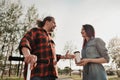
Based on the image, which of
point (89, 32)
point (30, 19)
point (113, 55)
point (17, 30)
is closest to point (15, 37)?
point (17, 30)

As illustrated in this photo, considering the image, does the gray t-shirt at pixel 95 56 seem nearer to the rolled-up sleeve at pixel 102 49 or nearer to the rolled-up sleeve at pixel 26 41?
the rolled-up sleeve at pixel 102 49

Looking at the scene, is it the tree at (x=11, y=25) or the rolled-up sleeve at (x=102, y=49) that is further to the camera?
the tree at (x=11, y=25)

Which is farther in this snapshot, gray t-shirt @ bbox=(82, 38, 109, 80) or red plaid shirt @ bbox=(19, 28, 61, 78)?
gray t-shirt @ bbox=(82, 38, 109, 80)

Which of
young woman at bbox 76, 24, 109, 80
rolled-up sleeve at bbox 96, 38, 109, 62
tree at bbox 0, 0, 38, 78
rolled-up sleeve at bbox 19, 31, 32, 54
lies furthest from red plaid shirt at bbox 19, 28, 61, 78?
tree at bbox 0, 0, 38, 78

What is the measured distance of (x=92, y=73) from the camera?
518 centimetres

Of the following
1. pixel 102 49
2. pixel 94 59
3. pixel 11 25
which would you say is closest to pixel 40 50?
pixel 94 59

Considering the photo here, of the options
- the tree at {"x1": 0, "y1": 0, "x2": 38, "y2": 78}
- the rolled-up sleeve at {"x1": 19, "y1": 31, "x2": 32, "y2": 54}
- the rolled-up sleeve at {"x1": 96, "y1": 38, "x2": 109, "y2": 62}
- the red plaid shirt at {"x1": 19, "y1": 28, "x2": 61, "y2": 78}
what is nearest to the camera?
the rolled-up sleeve at {"x1": 19, "y1": 31, "x2": 32, "y2": 54}

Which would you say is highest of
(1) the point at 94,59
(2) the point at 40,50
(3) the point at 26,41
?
(3) the point at 26,41

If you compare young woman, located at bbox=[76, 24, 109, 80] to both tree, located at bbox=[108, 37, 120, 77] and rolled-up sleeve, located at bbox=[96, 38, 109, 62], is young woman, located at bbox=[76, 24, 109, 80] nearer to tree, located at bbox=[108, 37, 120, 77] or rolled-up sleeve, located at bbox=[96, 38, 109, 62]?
rolled-up sleeve, located at bbox=[96, 38, 109, 62]

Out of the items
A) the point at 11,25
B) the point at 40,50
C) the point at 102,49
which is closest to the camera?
the point at 40,50

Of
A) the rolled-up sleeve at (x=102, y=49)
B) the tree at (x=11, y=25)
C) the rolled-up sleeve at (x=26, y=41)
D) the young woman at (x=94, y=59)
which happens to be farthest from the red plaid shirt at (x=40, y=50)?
the tree at (x=11, y=25)

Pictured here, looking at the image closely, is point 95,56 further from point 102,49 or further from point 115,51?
point 115,51

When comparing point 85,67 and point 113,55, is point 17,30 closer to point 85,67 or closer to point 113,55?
point 113,55

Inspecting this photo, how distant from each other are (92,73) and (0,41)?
132 ft
